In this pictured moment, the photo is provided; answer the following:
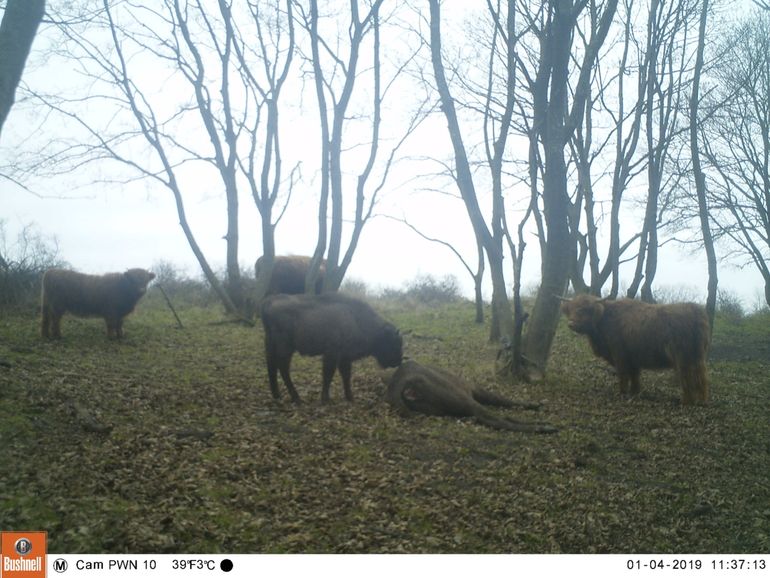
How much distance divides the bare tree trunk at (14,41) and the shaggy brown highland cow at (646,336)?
8.86 meters

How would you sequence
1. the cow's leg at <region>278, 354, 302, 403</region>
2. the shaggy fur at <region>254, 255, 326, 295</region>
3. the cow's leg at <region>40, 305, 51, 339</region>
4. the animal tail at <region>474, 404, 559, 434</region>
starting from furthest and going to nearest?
1. the shaggy fur at <region>254, 255, 326, 295</region>
2. the cow's leg at <region>40, 305, 51, 339</region>
3. the cow's leg at <region>278, 354, 302, 403</region>
4. the animal tail at <region>474, 404, 559, 434</region>

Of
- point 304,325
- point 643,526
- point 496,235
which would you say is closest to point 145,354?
point 304,325

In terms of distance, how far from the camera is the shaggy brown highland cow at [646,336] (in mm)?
10789

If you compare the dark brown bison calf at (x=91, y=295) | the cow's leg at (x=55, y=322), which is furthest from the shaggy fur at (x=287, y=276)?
the cow's leg at (x=55, y=322)

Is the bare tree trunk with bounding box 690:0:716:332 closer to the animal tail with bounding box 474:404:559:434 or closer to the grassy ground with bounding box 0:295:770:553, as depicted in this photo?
the grassy ground with bounding box 0:295:770:553

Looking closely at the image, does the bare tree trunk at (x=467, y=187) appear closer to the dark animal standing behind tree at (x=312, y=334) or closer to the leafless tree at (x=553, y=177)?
the leafless tree at (x=553, y=177)

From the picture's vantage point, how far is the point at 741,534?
582 centimetres

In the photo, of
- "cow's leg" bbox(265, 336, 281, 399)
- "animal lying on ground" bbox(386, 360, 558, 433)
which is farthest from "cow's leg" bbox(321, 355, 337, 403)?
"animal lying on ground" bbox(386, 360, 558, 433)

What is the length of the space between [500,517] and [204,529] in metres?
2.33

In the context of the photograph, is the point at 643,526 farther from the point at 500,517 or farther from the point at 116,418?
the point at 116,418

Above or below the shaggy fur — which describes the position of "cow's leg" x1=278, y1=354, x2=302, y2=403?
below

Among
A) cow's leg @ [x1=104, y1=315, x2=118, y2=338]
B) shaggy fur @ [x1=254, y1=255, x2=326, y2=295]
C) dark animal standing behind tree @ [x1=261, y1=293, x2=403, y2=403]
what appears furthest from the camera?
shaggy fur @ [x1=254, y1=255, x2=326, y2=295]
